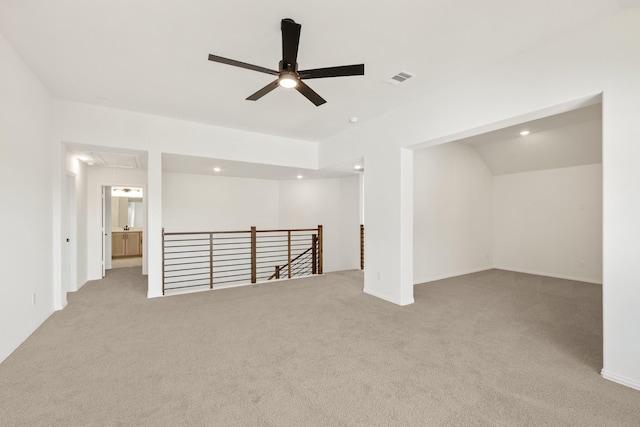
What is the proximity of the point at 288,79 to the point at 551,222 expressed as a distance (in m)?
6.68

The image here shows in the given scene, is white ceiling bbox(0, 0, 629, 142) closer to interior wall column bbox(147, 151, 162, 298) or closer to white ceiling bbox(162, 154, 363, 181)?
interior wall column bbox(147, 151, 162, 298)

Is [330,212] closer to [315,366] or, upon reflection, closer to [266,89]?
[266,89]

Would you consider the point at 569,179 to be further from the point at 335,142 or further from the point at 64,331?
the point at 64,331

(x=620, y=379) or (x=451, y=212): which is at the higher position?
(x=451, y=212)

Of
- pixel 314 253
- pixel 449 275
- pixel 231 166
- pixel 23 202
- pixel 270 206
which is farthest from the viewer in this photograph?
pixel 270 206

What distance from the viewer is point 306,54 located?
2797mm

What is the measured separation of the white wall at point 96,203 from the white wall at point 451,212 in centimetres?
593

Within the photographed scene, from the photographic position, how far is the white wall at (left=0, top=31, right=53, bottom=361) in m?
2.63

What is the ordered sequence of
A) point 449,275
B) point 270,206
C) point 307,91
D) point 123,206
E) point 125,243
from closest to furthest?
point 307,91, point 449,275, point 270,206, point 125,243, point 123,206

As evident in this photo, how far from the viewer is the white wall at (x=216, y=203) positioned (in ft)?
23.0

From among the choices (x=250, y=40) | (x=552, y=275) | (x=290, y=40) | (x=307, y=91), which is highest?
(x=250, y=40)

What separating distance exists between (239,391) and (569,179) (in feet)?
23.8

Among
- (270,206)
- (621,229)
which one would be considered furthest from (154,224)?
(621,229)

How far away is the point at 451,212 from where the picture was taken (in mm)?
6113
